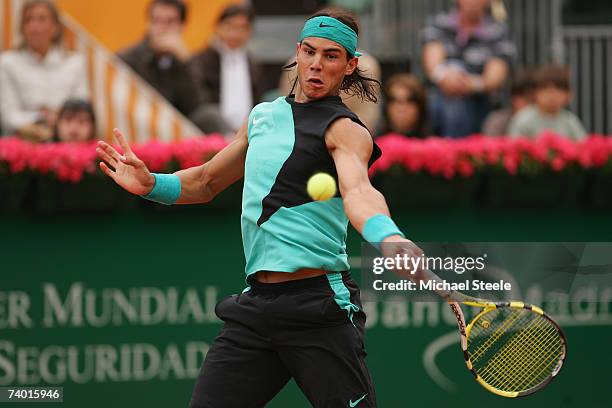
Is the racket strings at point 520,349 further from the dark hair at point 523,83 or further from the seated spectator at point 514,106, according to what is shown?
the dark hair at point 523,83

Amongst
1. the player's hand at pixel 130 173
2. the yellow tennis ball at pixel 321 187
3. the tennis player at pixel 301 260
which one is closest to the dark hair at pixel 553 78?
the tennis player at pixel 301 260

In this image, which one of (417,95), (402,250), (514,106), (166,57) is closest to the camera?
(402,250)

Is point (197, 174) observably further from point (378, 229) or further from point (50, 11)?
point (50, 11)

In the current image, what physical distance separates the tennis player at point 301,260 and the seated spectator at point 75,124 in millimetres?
2879

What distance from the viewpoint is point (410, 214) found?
669cm

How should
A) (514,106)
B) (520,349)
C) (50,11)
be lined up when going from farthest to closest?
(514,106), (50,11), (520,349)

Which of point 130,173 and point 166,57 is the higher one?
point 166,57

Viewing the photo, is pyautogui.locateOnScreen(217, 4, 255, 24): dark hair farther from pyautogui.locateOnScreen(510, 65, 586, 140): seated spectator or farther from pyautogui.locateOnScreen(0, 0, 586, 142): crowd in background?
pyautogui.locateOnScreen(510, 65, 586, 140): seated spectator

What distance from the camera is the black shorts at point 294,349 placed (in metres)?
4.16

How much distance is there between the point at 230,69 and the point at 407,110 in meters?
1.34

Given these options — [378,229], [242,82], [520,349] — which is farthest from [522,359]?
[242,82]

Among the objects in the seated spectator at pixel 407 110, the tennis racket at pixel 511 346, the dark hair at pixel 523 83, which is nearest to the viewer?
the tennis racket at pixel 511 346

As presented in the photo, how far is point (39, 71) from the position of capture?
7441mm

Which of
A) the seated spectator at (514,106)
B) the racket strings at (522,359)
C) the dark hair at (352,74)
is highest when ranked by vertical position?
the dark hair at (352,74)
